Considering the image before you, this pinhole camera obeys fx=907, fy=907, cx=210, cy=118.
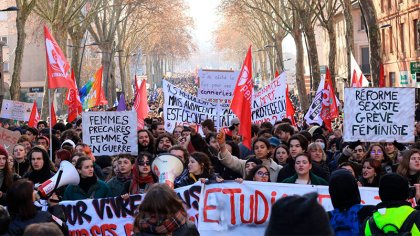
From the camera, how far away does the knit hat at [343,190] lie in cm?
560

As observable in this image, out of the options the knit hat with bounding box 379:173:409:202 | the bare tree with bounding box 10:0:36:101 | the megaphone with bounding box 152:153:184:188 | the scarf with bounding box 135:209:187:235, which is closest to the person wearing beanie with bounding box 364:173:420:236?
the knit hat with bounding box 379:173:409:202

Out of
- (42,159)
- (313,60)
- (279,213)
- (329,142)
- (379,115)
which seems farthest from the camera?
(313,60)

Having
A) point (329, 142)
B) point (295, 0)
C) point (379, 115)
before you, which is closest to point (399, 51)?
point (295, 0)

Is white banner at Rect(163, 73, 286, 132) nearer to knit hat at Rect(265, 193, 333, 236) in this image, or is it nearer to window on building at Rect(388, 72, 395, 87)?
Answer: knit hat at Rect(265, 193, 333, 236)

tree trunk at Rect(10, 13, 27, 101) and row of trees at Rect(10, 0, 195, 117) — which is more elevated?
row of trees at Rect(10, 0, 195, 117)

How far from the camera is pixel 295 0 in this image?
3662cm

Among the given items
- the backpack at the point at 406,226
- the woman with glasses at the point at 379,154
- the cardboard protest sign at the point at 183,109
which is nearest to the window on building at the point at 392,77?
the cardboard protest sign at the point at 183,109

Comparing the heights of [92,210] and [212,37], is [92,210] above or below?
below

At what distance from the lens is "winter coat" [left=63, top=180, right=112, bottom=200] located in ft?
26.7

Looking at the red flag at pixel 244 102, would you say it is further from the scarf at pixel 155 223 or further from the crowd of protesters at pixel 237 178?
the scarf at pixel 155 223

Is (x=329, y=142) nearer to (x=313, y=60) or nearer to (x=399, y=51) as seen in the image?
(x=313, y=60)

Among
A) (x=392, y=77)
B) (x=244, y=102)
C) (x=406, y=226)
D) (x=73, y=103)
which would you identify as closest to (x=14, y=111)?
(x=73, y=103)

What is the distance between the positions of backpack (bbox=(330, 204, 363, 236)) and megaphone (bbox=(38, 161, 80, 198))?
2.64 meters

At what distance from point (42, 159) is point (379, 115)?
4209 mm
